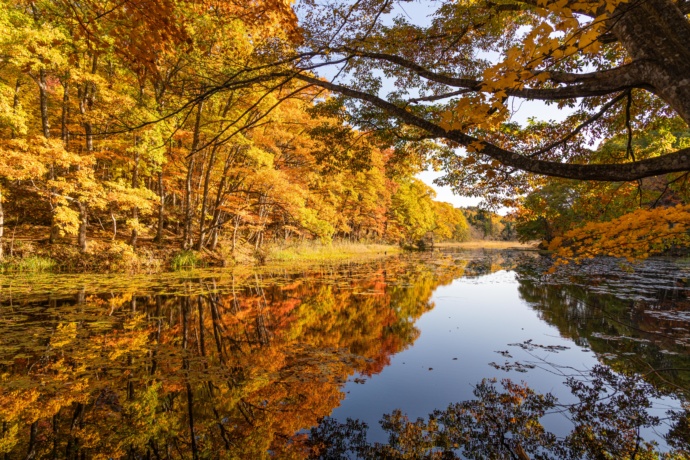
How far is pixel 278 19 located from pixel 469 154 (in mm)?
4597

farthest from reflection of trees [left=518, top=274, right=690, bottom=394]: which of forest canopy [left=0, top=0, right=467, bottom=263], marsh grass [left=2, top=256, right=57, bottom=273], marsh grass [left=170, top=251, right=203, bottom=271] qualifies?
marsh grass [left=2, top=256, right=57, bottom=273]

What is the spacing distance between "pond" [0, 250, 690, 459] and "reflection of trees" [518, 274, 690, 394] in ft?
0.13

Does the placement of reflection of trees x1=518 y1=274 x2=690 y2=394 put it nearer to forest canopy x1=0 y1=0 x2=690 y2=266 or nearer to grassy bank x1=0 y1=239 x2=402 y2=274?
forest canopy x1=0 y1=0 x2=690 y2=266

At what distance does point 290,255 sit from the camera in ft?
61.3

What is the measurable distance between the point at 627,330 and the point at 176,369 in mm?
7528

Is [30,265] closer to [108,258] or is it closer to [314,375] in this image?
[108,258]

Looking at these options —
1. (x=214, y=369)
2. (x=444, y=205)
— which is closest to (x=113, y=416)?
(x=214, y=369)

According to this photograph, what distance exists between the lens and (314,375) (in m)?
3.73

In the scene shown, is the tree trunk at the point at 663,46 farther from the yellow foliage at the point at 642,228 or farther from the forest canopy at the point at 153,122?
the forest canopy at the point at 153,122

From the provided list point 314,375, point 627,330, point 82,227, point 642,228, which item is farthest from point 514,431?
point 82,227

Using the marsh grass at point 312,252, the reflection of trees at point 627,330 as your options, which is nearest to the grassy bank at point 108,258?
the marsh grass at point 312,252

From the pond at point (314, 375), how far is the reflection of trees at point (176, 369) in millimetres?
18

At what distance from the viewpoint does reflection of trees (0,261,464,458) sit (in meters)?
2.52

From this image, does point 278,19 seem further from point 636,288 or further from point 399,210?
point 399,210
